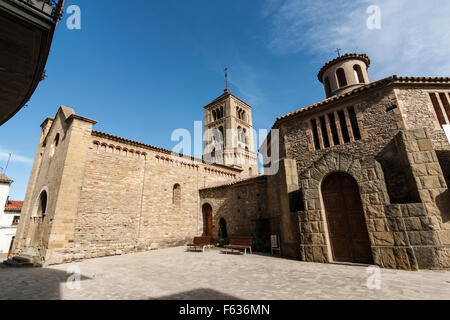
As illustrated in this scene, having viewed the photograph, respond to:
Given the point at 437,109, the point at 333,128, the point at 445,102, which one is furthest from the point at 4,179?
the point at 445,102

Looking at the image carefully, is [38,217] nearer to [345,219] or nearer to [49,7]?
[49,7]

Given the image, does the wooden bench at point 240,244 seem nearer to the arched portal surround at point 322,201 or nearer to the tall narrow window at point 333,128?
the arched portal surround at point 322,201

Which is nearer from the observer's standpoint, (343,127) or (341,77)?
(343,127)

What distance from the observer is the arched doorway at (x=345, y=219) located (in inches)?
308

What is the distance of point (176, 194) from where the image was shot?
16672 millimetres

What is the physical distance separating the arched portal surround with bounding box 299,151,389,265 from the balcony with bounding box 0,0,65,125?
34.4ft

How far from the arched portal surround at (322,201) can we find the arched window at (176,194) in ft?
34.6

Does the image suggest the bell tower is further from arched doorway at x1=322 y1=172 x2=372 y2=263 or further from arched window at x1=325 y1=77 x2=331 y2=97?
arched doorway at x1=322 y1=172 x2=372 y2=263

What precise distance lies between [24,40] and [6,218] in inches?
1047

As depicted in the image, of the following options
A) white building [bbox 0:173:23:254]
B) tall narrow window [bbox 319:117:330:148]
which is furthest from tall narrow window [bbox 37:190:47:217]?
tall narrow window [bbox 319:117:330:148]

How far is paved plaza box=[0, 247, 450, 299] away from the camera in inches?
181
